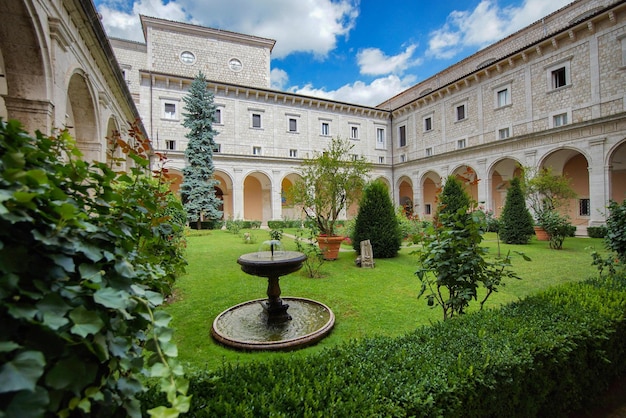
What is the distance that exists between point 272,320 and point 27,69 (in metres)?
6.99

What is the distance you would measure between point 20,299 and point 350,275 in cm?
744

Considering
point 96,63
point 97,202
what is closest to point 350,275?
point 97,202

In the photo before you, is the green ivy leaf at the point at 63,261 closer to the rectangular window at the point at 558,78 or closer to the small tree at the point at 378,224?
the small tree at the point at 378,224

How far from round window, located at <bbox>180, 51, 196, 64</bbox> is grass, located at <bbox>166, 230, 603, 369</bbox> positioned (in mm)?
22912

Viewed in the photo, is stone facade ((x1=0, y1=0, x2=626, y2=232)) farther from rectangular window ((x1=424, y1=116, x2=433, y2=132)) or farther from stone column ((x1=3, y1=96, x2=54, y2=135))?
rectangular window ((x1=424, y1=116, x2=433, y2=132))

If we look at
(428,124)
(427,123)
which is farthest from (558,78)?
(427,123)

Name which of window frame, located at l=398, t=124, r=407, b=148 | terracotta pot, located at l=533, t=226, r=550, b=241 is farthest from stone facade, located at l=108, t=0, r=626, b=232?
terracotta pot, located at l=533, t=226, r=550, b=241

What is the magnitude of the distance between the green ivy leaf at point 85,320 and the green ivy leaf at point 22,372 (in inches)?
4.4

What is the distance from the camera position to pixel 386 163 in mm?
32062

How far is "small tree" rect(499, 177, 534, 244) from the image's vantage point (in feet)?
44.1

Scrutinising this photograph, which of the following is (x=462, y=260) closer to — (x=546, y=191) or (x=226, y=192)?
(x=546, y=191)

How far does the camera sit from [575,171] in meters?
21.7

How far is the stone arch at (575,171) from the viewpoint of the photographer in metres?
19.2

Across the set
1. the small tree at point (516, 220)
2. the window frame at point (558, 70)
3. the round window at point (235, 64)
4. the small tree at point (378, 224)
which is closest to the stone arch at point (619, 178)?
the window frame at point (558, 70)
